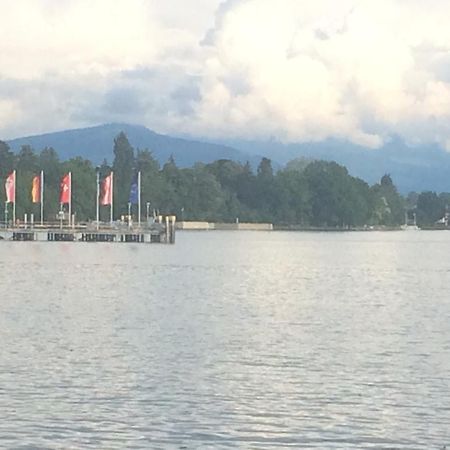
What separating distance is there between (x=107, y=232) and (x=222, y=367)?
116 meters

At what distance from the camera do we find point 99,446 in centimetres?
2334

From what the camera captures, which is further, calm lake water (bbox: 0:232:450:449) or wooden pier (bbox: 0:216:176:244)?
wooden pier (bbox: 0:216:176:244)

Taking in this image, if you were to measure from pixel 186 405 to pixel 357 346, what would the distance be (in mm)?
12851

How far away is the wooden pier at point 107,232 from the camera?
149 m

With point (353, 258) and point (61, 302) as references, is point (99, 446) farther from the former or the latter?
point (353, 258)

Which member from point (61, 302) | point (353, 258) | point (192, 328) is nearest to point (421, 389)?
point (192, 328)

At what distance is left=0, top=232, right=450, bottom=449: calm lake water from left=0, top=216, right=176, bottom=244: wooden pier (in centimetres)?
7602

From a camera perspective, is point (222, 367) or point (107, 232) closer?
point (222, 367)

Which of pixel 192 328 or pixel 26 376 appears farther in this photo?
pixel 192 328

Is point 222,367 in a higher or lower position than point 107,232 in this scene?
lower

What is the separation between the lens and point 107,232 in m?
149

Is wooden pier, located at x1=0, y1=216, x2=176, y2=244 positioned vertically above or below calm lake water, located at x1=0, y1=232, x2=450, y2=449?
above

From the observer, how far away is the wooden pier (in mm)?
148625

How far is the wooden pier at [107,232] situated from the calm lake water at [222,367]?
249 ft
